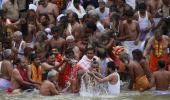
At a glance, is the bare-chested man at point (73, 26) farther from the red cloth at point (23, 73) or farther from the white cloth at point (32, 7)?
the red cloth at point (23, 73)

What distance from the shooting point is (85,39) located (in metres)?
16.6

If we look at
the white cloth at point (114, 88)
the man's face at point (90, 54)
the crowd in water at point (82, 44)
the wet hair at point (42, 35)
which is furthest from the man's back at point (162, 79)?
the wet hair at point (42, 35)

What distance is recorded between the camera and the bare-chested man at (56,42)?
16453 millimetres

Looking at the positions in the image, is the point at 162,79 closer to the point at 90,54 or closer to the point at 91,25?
the point at 90,54

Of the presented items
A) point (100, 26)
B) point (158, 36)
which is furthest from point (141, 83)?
point (100, 26)

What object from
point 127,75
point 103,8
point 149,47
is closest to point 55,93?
point 127,75

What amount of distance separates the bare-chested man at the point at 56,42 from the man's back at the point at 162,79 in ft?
10.2

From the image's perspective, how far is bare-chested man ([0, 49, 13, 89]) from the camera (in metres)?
15.4

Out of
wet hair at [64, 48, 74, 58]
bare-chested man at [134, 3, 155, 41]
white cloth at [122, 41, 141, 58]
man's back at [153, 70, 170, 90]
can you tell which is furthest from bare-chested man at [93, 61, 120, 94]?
bare-chested man at [134, 3, 155, 41]

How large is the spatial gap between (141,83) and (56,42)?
10.0ft

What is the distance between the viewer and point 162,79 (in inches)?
575

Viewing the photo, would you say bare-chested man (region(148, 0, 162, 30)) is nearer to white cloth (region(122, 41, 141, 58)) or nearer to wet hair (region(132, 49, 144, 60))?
white cloth (region(122, 41, 141, 58))

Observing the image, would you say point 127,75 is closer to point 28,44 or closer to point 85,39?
point 85,39

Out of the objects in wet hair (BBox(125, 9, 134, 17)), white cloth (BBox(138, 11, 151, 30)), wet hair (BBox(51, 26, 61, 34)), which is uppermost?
wet hair (BBox(125, 9, 134, 17))
